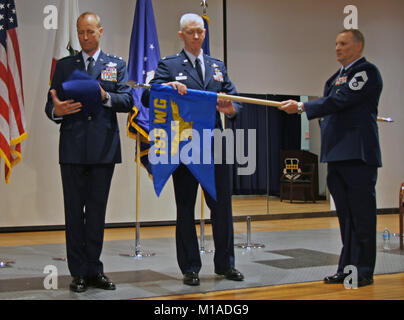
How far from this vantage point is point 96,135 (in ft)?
10.6

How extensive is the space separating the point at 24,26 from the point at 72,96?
4045mm

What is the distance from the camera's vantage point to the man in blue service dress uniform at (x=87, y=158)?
3.20 metres

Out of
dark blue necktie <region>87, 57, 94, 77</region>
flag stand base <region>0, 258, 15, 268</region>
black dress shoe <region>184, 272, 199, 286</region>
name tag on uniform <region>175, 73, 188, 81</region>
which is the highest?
dark blue necktie <region>87, 57, 94, 77</region>

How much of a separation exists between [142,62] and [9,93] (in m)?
1.43

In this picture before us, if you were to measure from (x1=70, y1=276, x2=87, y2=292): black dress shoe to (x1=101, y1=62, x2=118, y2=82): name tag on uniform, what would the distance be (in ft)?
3.97

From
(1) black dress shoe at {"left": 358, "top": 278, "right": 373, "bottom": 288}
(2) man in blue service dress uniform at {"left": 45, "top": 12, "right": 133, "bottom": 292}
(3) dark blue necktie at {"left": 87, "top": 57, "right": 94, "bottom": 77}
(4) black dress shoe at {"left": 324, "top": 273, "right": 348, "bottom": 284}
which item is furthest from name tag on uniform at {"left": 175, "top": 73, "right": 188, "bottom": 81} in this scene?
(1) black dress shoe at {"left": 358, "top": 278, "right": 373, "bottom": 288}

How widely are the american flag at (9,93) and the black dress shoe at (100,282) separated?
215 cm

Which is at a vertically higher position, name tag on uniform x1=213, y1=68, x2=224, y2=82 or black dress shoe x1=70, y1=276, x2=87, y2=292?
name tag on uniform x1=213, y1=68, x2=224, y2=82

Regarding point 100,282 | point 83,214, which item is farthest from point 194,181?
point 100,282

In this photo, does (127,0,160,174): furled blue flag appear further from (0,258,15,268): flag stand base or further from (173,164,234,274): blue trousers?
(173,164,234,274): blue trousers

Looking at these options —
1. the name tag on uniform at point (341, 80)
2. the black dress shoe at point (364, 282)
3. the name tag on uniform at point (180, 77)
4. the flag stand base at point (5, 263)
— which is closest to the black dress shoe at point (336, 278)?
the black dress shoe at point (364, 282)

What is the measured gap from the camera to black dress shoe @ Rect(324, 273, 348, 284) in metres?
3.45

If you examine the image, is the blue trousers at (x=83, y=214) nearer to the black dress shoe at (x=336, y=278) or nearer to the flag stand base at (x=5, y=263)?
the flag stand base at (x=5, y=263)

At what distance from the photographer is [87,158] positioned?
3.19 metres
